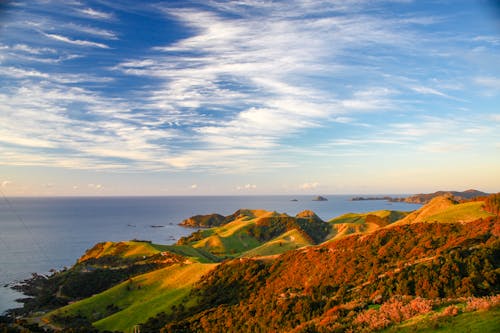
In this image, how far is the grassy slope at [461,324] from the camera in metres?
13.5

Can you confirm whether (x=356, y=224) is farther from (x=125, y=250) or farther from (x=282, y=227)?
(x=125, y=250)

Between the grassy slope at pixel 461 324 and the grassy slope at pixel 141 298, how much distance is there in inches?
1871

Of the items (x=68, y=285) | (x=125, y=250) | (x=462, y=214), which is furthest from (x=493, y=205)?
(x=125, y=250)

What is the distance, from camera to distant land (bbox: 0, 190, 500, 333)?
18.8 meters

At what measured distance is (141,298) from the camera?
218 feet

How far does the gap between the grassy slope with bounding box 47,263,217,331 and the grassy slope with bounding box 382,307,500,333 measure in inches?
1871

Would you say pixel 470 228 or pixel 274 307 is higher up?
pixel 470 228

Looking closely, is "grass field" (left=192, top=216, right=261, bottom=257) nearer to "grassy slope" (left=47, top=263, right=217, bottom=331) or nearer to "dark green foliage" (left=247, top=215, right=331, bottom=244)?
"dark green foliage" (left=247, top=215, right=331, bottom=244)

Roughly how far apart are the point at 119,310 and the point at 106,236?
13595cm

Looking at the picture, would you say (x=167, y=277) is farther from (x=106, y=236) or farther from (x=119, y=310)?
(x=106, y=236)

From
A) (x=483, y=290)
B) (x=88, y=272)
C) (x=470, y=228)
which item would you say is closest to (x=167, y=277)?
(x=88, y=272)

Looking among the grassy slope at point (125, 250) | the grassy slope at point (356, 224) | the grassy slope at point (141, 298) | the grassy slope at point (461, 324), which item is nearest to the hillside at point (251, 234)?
the grassy slope at point (356, 224)

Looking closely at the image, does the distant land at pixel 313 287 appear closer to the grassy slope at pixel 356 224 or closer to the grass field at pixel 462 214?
the grass field at pixel 462 214

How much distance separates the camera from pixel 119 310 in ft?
209
